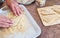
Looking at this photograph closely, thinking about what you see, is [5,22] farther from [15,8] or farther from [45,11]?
[45,11]

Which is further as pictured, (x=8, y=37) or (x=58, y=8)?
(x=58, y=8)

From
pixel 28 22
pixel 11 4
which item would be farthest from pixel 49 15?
pixel 11 4

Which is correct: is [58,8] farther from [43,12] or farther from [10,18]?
[10,18]

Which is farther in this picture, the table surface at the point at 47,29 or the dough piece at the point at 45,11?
the dough piece at the point at 45,11

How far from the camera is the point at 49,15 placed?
0.76m

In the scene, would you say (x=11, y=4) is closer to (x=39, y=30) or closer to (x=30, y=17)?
(x=30, y=17)

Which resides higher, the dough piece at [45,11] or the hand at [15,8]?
the hand at [15,8]

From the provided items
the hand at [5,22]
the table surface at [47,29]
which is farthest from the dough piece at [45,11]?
the hand at [5,22]

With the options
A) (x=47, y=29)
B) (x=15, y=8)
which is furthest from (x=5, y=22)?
(x=47, y=29)

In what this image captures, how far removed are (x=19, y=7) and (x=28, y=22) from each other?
14 centimetres

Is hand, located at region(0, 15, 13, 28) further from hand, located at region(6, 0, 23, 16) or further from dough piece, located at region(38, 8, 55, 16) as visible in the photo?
dough piece, located at region(38, 8, 55, 16)

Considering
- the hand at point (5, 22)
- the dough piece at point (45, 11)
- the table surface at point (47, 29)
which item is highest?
the hand at point (5, 22)

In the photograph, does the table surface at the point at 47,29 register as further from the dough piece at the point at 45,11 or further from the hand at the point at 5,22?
the hand at the point at 5,22

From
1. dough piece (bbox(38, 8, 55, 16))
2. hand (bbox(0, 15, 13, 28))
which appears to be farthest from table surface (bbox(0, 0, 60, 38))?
hand (bbox(0, 15, 13, 28))
